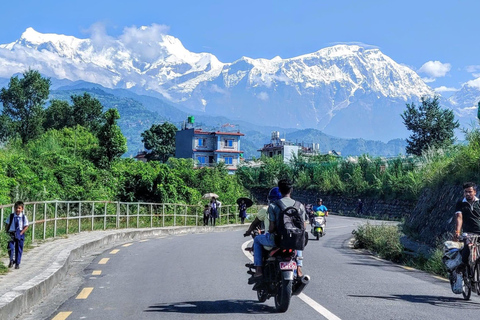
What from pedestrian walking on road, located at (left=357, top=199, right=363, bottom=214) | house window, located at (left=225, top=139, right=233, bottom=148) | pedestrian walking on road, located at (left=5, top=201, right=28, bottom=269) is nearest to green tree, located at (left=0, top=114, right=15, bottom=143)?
pedestrian walking on road, located at (left=357, top=199, right=363, bottom=214)

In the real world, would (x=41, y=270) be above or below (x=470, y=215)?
below

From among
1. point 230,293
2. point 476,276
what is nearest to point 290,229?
point 230,293

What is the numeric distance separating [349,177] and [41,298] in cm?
6030

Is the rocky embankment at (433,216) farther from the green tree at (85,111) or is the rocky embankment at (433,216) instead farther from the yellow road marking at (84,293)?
the green tree at (85,111)

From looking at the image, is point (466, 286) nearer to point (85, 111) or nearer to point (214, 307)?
point (214, 307)

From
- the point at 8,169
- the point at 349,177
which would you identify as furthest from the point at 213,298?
the point at 349,177

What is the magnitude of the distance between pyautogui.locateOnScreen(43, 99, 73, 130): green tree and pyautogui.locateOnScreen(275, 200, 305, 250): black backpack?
273 ft

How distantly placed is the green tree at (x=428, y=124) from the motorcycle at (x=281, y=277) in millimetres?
74004

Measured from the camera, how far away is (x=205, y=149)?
5094 inches

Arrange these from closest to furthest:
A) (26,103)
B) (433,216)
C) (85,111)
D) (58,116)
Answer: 1. (433,216)
2. (26,103)
3. (58,116)
4. (85,111)

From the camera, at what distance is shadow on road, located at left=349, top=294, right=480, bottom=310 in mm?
9125

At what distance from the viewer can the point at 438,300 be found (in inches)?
376

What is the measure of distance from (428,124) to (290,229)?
75983 millimetres

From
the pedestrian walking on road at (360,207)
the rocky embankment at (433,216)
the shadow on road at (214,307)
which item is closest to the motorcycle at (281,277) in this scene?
the shadow on road at (214,307)
